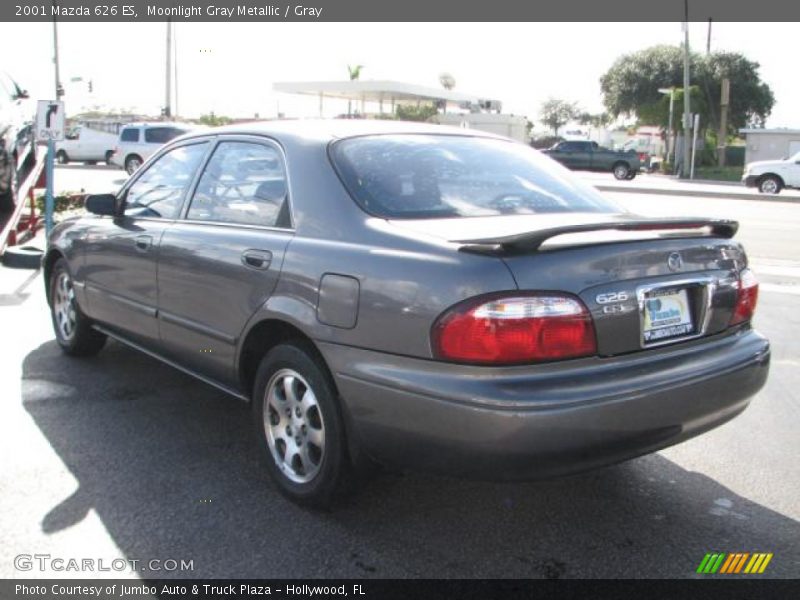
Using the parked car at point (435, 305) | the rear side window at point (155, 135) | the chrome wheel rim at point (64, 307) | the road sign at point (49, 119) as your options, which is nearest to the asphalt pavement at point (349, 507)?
the parked car at point (435, 305)

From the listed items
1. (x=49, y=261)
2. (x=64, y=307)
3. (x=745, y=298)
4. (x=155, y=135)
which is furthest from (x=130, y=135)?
(x=745, y=298)

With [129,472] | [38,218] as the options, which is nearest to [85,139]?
[38,218]

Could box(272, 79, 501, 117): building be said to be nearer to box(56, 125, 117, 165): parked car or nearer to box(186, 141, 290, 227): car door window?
box(56, 125, 117, 165): parked car

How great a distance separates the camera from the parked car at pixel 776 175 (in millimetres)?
26938

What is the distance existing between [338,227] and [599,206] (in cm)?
144

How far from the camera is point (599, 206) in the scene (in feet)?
13.0

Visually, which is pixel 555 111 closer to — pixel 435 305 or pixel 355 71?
pixel 355 71

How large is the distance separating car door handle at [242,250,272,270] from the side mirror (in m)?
1.73

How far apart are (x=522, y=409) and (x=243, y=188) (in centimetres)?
198

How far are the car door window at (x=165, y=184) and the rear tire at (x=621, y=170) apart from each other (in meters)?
32.0

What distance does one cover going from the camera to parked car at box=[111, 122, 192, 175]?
25.2m

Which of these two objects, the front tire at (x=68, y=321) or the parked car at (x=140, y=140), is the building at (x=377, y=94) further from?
the front tire at (x=68, y=321)

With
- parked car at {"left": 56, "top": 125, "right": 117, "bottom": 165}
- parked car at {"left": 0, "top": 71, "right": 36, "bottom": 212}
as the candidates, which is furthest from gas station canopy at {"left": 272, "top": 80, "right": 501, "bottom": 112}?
parked car at {"left": 0, "top": 71, "right": 36, "bottom": 212}

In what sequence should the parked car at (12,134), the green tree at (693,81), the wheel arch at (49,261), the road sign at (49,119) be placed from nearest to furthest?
the wheel arch at (49,261), the road sign at (49,119), the parked car at (12,134), the green tree at (693,81)
